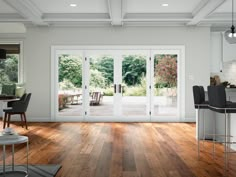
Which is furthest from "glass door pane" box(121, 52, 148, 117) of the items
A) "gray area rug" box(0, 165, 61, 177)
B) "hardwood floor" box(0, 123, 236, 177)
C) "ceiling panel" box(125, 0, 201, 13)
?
"gray area rug" box(0, 165, 61, 177)

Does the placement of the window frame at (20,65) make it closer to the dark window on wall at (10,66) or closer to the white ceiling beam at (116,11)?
the dark window on wall at (10,66)

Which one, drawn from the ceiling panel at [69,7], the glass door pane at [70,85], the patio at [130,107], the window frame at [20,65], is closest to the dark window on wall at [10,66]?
the window frame at [20,65]

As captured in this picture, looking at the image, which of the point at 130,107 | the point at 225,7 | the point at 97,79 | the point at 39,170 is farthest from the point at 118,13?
the point at 39,170

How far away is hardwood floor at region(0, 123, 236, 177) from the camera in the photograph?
3867mm

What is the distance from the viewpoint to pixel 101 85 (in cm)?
906

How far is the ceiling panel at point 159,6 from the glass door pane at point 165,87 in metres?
1.67

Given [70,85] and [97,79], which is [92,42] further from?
[70,85]

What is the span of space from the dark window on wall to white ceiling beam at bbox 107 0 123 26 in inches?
145

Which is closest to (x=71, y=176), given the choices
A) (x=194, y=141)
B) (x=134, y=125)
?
(x=194, y=141)

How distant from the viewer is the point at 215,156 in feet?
15.2

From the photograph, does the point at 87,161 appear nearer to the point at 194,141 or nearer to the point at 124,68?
the point at 194,141

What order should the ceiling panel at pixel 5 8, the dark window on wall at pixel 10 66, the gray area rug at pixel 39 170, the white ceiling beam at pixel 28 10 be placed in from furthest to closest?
1. the dark window on wall at pixel 10 66
2. the ceiling panel at pixel 5 8
3. the white ceiling beam at pixel 28 10
4. the gray area rug at pixel 39 170

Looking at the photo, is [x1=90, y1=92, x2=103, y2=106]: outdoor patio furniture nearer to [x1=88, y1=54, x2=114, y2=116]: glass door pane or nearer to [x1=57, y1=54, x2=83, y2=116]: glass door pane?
[x1=88, y1=54, x2=114, y2=116]: glass door pane

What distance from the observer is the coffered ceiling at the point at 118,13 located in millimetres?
6910
